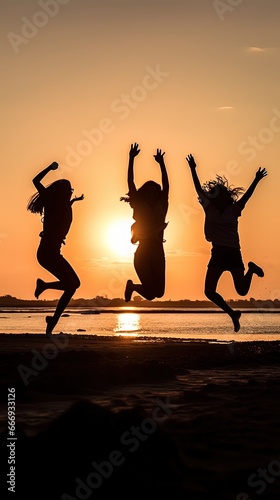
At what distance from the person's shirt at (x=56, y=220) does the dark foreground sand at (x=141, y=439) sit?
2670 millimetres

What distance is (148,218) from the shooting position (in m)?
11.8

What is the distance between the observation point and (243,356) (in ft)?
72.2

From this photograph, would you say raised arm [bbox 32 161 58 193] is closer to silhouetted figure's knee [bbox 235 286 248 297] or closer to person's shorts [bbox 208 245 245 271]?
person's shorts [bbox 208 245 245 271]

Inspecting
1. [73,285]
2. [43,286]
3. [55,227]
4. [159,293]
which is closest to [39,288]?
[43,286]

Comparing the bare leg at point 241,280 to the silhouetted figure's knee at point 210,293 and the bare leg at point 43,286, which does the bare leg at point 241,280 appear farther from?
the bare leg at point 43,286

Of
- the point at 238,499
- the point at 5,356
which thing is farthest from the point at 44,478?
the point at 5,356

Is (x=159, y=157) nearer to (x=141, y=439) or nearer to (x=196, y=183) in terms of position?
(x=196, y=183)

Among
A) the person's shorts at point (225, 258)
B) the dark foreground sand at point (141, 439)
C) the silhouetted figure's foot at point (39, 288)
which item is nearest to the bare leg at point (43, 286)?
the silhouetted figure's foot at point (39, 288)

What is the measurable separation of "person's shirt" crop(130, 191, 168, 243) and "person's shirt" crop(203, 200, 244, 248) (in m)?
0.91

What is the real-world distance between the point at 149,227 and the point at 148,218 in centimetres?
17

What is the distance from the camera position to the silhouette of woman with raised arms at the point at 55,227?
12430 millimetres

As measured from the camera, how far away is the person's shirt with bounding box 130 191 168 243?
1180cm

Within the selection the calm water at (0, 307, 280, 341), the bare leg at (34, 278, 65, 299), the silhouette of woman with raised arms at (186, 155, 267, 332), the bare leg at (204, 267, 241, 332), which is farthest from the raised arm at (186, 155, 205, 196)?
the calm water at (0, 307, 280, 341)

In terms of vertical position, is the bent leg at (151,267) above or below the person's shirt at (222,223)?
below
